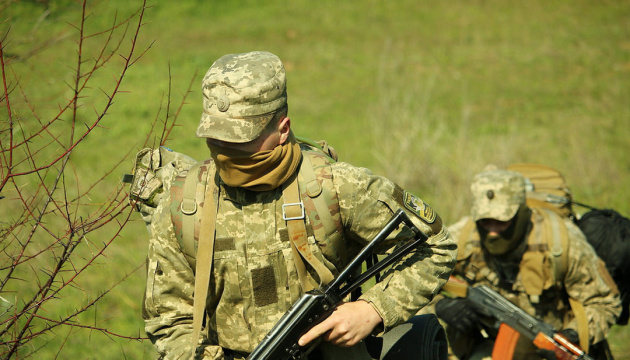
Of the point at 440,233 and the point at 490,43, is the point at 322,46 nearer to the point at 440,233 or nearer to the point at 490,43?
the point at 490,43

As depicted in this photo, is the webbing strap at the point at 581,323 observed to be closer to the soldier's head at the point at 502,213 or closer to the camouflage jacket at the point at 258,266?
the soldier's head at the point at 502,213

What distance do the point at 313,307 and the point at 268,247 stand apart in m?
0.28

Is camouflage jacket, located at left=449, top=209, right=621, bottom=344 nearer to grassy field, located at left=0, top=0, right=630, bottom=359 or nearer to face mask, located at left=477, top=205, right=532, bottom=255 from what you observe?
face mask, located at left=477, top=205, right=532, bottom=255

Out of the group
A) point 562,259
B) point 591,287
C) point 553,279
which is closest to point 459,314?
point 553,279

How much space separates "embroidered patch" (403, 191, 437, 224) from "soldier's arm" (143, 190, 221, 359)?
2.90 feet

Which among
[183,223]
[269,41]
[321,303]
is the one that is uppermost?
[183,223]

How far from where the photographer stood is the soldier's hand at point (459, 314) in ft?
15.8

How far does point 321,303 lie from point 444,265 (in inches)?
21.0

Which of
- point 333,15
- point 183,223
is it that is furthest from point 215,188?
point 333,15

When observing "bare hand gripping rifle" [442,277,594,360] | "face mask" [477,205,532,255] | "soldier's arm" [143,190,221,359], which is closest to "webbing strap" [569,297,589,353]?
"bare hand gripping rifle" [442,277,594,360]

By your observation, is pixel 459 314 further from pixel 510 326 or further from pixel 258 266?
pixel 258 266

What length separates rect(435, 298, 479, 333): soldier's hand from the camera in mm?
4801

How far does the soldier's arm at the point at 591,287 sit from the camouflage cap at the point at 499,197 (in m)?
0.44

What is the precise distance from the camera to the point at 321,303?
2.58 m
